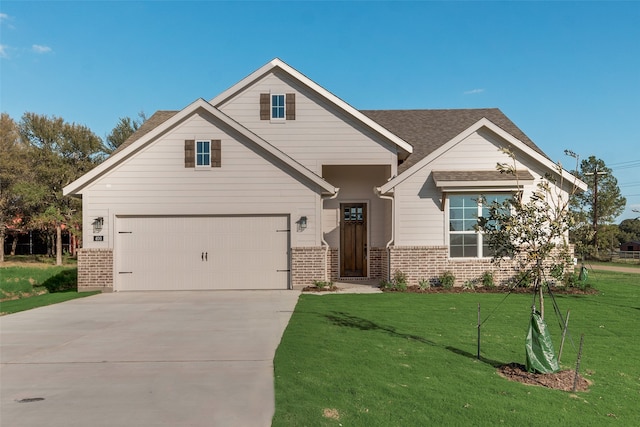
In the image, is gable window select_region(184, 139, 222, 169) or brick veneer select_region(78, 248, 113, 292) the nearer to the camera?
brick veneer select_region(78, 248, 113, 292)

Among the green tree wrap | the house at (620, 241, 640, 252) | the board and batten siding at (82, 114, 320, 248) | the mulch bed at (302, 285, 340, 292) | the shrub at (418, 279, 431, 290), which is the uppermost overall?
the board and batten siding at (82, 114, 320, 248)

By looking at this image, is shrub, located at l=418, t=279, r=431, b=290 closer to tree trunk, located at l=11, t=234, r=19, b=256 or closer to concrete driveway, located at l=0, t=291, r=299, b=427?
concrete driveway, located at l=0, t=291, r=299, b=427

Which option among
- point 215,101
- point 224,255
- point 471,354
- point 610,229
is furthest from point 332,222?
point 610,229

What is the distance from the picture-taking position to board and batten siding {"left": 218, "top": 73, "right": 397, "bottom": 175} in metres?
14.9

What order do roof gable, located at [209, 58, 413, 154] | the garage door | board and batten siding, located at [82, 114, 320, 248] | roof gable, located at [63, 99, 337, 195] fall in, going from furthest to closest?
roof gable, located at [209, 58, 413, 154]
the garage door
board and batten siding, located at [82, 114, 320, 248]
roof gable, located at [63, 99, 337, 195]

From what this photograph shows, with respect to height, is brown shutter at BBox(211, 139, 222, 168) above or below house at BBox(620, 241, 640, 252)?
above

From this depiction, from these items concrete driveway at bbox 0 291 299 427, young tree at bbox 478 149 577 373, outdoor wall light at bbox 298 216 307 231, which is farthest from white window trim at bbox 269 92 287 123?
young tree at bbox 478 149 577 373

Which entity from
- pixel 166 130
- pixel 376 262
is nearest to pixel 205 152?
pixel 166 130

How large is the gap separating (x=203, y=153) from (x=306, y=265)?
5.02 meters

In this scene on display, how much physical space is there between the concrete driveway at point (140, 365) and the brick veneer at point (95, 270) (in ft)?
8.63

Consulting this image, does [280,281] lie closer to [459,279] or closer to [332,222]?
[332,222]

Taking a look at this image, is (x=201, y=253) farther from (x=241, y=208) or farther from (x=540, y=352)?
(x=540, y=352)

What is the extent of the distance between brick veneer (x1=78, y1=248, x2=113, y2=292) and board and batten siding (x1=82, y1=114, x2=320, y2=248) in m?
0.59

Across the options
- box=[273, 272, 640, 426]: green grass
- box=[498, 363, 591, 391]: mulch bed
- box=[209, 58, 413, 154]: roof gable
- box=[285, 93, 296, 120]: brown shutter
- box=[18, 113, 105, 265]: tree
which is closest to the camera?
box=[273, 272, 640, 426]: green grass
